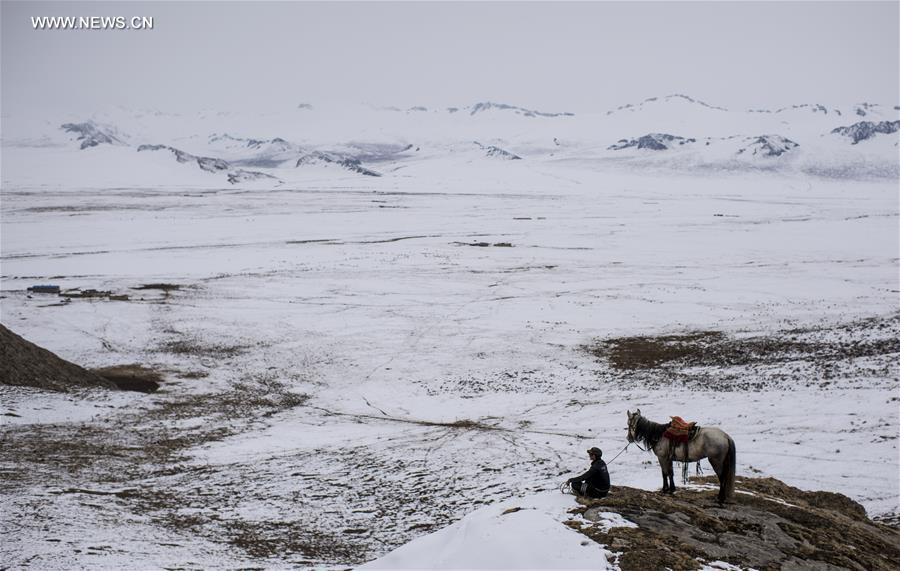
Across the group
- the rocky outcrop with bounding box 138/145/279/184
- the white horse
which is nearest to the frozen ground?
the white horse

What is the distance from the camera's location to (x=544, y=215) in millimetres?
91938

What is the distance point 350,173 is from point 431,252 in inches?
4903

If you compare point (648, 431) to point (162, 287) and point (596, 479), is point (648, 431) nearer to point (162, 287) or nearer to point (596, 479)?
point (596, 479)

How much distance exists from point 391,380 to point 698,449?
18.1 meters

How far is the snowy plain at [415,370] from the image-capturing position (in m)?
14.7

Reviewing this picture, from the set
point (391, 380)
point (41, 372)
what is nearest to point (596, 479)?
point (391, 380)

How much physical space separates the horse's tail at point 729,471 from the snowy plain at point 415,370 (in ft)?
8.93

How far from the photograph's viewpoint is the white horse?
10.7m

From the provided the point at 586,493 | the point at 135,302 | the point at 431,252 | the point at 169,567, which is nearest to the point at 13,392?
the point at 169,567

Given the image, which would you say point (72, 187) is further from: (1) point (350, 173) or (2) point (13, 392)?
(2) point (13, 392)

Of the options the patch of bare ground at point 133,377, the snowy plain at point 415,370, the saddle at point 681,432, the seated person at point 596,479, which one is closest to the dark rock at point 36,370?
the patch of bare ground at point 133,377

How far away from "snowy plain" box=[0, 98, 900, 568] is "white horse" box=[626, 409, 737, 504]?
1.88 m

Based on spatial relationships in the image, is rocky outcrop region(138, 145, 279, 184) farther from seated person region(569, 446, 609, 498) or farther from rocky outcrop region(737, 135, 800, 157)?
seated person region(569, 446, 609, 498)

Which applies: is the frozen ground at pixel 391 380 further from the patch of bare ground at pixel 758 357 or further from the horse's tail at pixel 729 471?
the horse's tail at pixel 729 471
